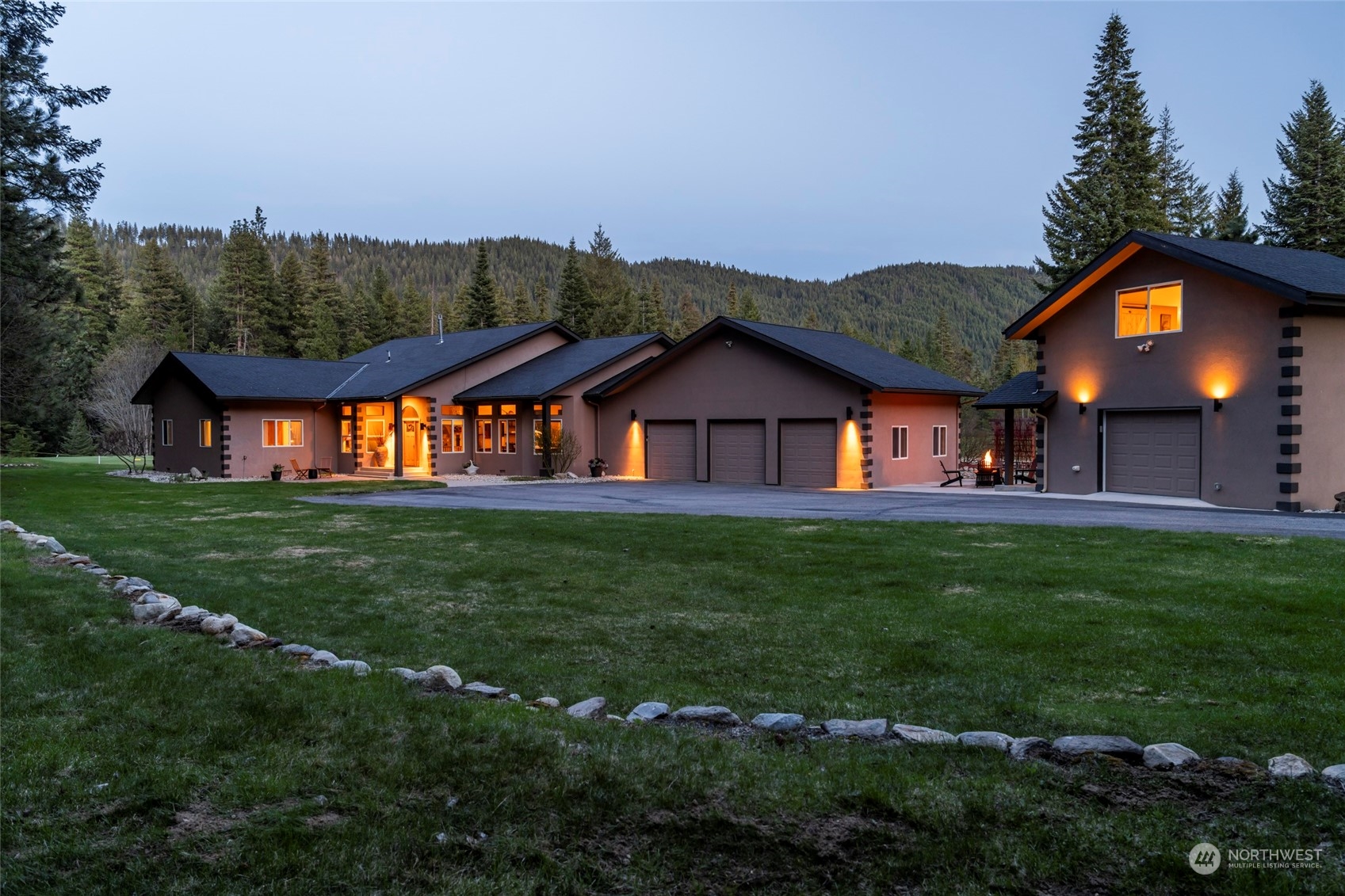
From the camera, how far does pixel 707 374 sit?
28.3m

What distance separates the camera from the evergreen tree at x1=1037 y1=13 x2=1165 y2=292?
37062 mm

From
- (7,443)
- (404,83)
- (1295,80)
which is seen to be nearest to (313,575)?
(404,83)

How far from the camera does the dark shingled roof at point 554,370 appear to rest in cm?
3025

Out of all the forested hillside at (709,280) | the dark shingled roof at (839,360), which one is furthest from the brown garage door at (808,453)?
the forested hillside at (709,280)

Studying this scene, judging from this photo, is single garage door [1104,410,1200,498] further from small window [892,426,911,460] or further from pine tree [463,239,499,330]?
pine tree [463,239,499,330]

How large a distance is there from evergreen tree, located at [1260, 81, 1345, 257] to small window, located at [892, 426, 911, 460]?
2612 centimetres

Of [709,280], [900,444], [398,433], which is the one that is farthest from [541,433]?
[709,280]

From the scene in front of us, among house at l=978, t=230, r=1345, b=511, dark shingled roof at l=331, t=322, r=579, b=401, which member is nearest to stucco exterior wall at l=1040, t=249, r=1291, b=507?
house at l=978, t=230, r=1345, b=511

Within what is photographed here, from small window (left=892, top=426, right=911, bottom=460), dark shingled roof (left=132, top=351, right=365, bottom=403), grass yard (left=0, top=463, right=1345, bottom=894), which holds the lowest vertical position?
grass yard (left=0, top=463, right=1345, bottom=894)

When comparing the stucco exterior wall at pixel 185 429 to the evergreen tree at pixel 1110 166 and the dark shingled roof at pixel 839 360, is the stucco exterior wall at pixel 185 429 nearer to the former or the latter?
the dark shingled roof at pixel 839 360

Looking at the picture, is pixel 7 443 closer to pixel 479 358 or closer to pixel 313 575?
pixel 479 358

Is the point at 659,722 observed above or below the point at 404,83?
below

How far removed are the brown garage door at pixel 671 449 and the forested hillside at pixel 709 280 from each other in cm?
7525

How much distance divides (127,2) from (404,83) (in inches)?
862
